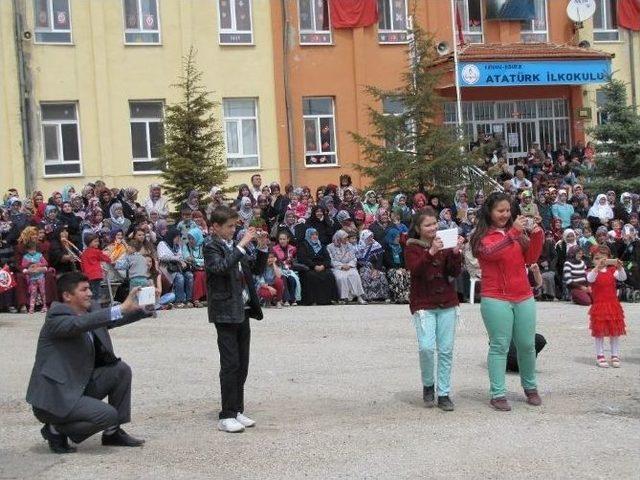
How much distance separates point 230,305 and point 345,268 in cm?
1086

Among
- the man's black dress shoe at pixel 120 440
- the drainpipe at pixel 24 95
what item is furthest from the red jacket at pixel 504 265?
the drainpipe at pixel 24 95

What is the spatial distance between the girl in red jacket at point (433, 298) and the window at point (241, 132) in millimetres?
20559

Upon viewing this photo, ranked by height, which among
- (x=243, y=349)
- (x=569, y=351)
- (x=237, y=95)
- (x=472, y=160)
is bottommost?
(x=569, y=351)

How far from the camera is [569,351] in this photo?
1289 centimetres

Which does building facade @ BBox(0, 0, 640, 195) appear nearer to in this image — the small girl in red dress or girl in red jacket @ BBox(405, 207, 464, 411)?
the small girl in red dress

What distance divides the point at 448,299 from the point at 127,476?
3387 mm

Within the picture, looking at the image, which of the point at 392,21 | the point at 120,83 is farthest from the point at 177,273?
the point at 392,21

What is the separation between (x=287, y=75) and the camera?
97.5 ft

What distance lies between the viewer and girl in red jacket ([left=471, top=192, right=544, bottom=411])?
904 cm

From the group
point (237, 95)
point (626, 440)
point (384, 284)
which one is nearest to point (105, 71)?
point (237, 95)

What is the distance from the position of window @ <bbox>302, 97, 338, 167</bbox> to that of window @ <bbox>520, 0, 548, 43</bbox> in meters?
6.77

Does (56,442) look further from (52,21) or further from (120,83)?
(52,21)

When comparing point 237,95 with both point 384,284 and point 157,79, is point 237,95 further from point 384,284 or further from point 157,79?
point 384,284

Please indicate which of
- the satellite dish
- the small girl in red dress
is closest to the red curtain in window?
the satellite dish
